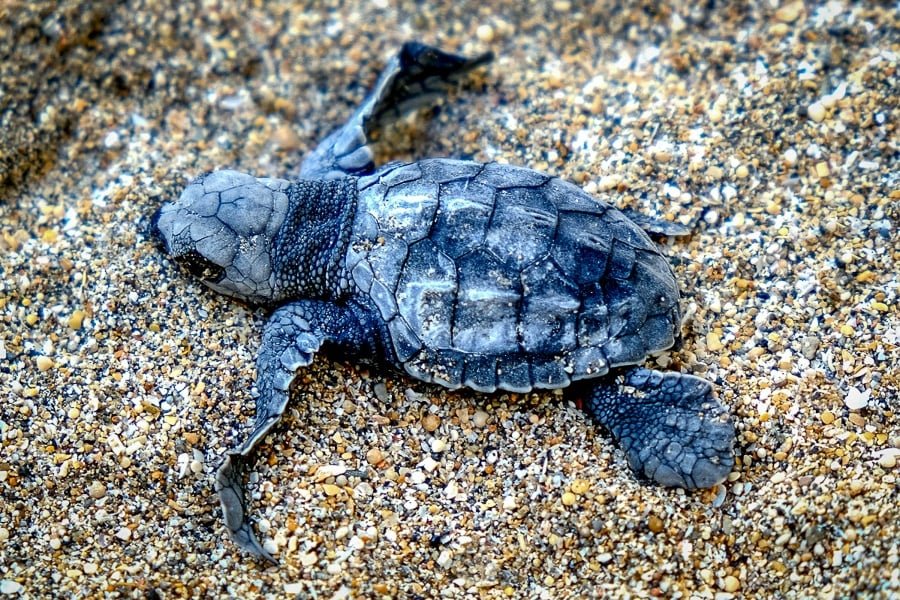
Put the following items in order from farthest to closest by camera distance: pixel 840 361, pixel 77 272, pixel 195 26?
pixel 195 26 < pixel 77 272 < pixel 840 361

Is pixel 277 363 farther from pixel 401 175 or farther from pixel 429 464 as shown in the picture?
pixel 401 175

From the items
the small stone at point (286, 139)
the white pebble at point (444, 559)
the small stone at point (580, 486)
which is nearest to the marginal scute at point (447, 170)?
the small stone at point (286, 139)

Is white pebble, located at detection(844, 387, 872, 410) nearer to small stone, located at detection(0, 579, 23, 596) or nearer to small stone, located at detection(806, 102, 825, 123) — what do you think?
small stone, located at detection(806, 102, 825, 123)

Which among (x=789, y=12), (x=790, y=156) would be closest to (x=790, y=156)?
(x=790, y=156)

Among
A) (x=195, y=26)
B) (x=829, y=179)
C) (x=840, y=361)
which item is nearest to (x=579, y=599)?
(x=840, y=361)

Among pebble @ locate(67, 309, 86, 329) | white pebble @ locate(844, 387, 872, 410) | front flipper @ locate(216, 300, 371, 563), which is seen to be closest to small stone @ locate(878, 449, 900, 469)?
white pebble @ locate(844, 387, 872, 410)

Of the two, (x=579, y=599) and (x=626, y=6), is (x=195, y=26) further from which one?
(x=579, y=599)
